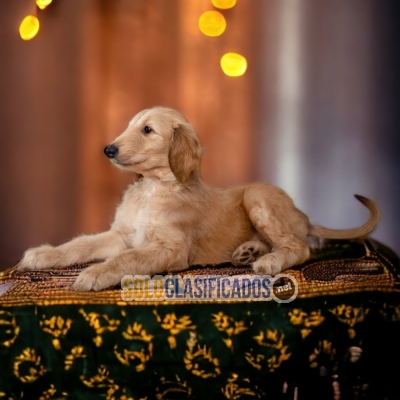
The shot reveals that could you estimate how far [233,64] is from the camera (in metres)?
2.99

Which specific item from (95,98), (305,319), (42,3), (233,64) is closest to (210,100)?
(233,64)

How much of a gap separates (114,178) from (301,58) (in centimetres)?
135

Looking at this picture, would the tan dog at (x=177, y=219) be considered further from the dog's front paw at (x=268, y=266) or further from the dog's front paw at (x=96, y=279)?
the dog's front paw at (x=96, y=279)

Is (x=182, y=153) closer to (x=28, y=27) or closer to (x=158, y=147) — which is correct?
(x=158, y=147)

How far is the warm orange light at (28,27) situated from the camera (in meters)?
2.80

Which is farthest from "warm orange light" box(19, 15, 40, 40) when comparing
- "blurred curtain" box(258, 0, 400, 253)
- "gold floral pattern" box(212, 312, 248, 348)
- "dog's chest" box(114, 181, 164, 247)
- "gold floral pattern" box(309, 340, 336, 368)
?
"gold floral pattern" box(309, 340, 336, 368)

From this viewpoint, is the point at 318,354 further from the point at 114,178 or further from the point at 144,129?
the point at 114,178

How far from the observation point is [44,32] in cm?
288

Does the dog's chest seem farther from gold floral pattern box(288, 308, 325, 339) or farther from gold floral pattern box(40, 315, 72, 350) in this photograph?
gold floral pattern box(288, 308, 325, 339)

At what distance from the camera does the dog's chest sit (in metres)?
2.11

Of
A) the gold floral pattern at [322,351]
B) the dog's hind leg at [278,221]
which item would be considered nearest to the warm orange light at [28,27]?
the dog's hind leg at [278,221]

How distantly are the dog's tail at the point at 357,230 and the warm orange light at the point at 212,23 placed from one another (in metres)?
1.30

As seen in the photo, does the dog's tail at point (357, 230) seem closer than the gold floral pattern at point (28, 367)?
No

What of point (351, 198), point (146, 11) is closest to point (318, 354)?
point (351, 198)
